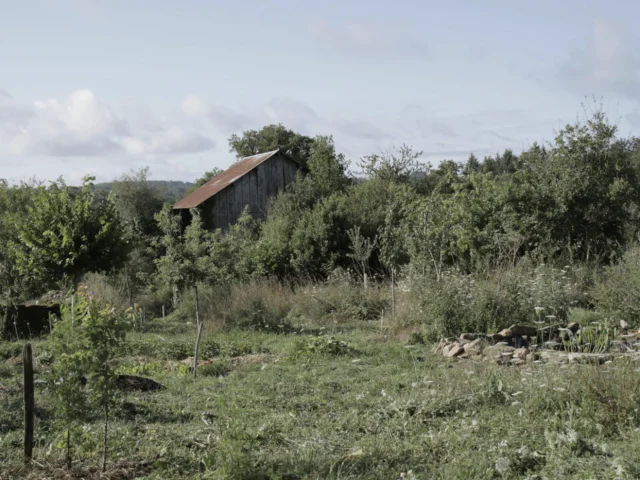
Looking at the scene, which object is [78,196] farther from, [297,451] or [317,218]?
[297,451]

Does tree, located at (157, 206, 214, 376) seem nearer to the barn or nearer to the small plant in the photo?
the small plant

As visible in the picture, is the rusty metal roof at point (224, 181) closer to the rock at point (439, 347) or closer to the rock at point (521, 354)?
the rock at point (439, 347)

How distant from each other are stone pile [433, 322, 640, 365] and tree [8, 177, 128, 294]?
724 centimetres

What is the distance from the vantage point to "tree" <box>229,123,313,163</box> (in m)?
33.7

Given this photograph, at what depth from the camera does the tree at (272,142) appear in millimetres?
33719

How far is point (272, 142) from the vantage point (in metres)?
33.8

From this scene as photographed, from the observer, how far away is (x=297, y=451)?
195 inches

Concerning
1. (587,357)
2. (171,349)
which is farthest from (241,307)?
(587,357)

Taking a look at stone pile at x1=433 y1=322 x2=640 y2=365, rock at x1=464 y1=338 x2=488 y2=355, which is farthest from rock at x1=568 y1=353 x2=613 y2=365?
rock at x1=464 y1=338 x2=488 y2=355

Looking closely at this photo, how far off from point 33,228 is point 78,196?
1.07m

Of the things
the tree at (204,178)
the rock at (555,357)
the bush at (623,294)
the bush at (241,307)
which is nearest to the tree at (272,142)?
the tree at (204,178)

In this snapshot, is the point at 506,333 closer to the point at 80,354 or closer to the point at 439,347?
the point at 439,347

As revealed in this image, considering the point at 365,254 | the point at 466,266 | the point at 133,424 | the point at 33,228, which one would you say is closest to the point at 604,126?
the point at 466,266

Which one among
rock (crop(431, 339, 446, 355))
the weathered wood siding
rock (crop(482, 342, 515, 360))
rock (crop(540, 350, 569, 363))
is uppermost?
the weathered wood siding
